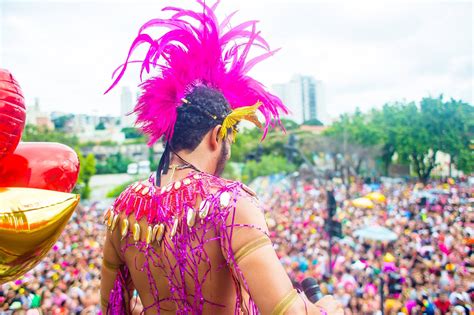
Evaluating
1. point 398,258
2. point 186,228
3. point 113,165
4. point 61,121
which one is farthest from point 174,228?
point 61,121

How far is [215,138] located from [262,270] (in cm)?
47

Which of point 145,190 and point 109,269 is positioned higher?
point 145,190

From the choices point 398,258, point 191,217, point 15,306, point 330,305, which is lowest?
point 398,258

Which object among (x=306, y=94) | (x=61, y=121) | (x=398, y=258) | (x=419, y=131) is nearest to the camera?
(x=398, y=258)

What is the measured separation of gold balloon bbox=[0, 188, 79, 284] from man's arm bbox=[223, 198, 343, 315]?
0.43m

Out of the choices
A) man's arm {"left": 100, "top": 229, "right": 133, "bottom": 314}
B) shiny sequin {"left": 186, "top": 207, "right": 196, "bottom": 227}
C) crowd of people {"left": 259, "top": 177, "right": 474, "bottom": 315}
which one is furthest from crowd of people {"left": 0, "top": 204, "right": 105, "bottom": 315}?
shiny sequin {"left": 186, "top": 207, "right": 196, "bottom": 227}

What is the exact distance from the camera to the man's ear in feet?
4.39

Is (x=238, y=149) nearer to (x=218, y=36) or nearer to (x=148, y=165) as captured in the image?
(x=148, y=165)

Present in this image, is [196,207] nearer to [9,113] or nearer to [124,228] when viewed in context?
[124,228]

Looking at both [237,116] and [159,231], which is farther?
[237,116]

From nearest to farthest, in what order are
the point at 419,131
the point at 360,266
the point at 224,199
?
the point at 224,199
the point at 360,266
the point at 419,131

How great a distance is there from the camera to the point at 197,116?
1.32m

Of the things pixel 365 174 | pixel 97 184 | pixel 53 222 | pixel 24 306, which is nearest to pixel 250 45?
pixel 53 222

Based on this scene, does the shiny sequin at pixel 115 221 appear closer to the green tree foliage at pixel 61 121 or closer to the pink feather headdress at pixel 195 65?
the pink feather headdress at pixel 195 65
